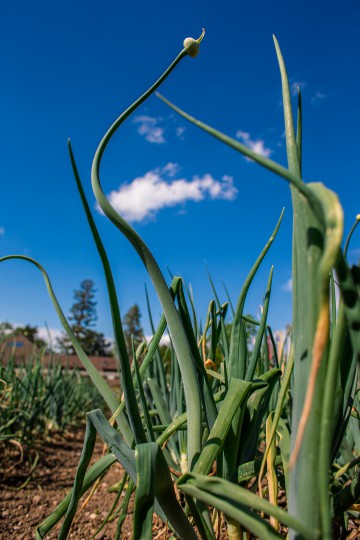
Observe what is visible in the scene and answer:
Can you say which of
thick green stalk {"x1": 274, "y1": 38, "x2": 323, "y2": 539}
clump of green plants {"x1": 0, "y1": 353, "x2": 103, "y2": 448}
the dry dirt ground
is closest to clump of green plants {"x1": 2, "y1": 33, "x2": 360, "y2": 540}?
thick green stalk {"x1": 274, "y1": 38, "x2": 323, "y2": 539}

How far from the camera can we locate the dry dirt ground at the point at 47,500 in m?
0.95

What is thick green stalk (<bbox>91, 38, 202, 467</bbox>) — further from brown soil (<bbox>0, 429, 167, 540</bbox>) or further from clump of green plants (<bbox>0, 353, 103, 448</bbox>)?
clump of green plants (<bbox>0, 353, 103, 448</bbox>)

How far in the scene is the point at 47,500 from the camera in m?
1.40

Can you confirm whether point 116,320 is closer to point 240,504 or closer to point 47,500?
point 240,504

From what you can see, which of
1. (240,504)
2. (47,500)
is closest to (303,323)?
(240,504)

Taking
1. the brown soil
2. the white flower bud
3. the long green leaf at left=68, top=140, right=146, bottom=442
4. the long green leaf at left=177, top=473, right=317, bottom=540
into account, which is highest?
the white flower bud

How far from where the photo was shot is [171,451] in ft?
4.08

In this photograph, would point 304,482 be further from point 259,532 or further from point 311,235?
point 311,235

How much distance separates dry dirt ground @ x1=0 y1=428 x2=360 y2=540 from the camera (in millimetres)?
954

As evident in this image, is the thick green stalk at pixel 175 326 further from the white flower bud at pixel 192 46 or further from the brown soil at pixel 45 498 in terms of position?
the brown soil at pixel 45 498

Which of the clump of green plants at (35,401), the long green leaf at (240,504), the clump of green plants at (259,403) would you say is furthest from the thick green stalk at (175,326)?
the clump of green plants at (35,401)

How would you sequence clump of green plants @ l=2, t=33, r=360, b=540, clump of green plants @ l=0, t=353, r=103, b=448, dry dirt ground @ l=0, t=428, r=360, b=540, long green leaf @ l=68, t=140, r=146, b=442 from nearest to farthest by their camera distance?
clump of green plants @ l=2, t=33, r=360, b=540 → long green leaf @ l=68, t=140, r=146, b=442 → dry dirt ground @ l=0, t=428, r=360, b=540 → clump of green plants @ l=0, t=353, r=103, b=448

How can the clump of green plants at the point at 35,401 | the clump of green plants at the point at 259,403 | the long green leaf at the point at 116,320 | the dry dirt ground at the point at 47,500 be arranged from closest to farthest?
the clump of green plants at the point at 259,403
the long green leaf at the point at 116,320
the dry dirt ground at the point at 47,500
the clump of green plants at the point at 35,401

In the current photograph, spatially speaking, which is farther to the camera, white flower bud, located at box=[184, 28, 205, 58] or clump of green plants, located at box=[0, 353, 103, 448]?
clump of green plants, located at box=[0, 353, 103, 448]
